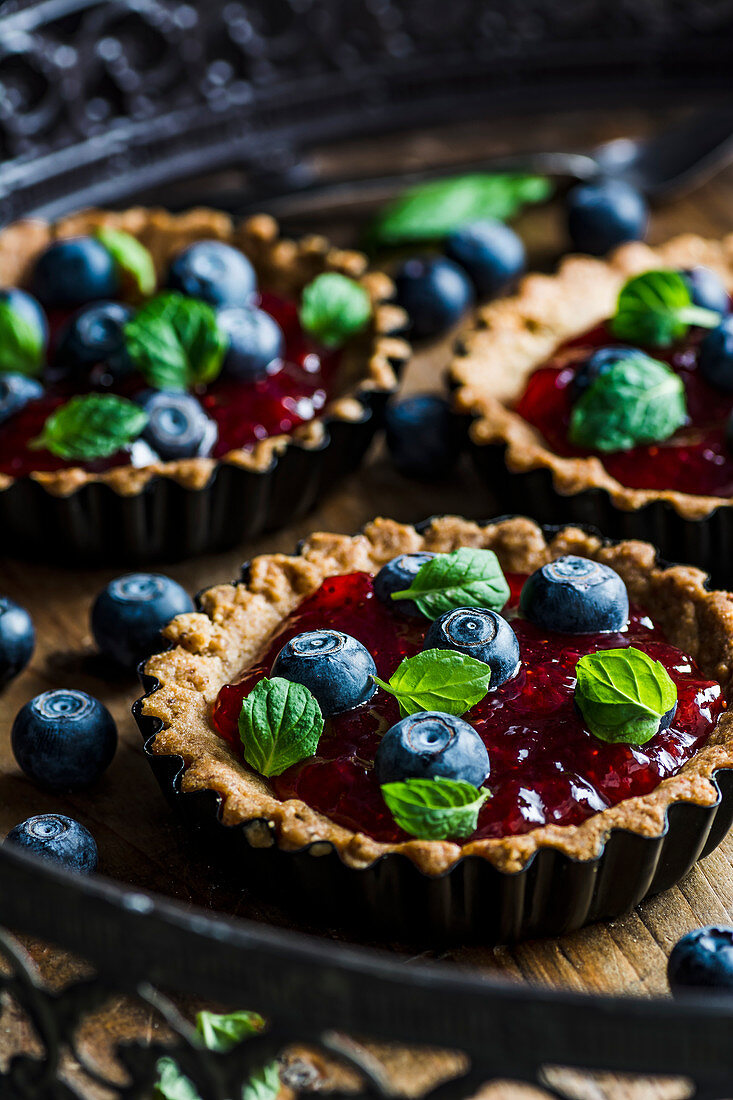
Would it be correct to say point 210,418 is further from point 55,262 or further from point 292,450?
point 55,262

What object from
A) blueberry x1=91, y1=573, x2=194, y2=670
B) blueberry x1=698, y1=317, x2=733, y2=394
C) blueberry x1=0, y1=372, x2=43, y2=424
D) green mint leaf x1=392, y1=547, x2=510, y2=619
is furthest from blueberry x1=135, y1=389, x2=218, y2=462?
blueberry x1=698, y1=317, x2=733, y2=394

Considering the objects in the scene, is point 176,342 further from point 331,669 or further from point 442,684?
point 442,684

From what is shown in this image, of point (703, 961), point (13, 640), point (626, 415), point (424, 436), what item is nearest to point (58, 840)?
point (13, 640)

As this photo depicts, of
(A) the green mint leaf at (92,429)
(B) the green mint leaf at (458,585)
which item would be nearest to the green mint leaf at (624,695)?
(B) the green mint leaf at (458,585)

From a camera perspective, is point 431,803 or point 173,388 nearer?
point 431,803

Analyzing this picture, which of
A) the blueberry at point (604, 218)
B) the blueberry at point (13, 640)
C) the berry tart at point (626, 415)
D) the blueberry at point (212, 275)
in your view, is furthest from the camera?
the blueberry at point (604, 218)

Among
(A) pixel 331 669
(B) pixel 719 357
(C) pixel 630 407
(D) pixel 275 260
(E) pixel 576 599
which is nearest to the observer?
(A) pixel 331 669

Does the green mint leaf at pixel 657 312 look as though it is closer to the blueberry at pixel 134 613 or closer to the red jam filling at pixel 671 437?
the red jam filling at pixel 671 437
